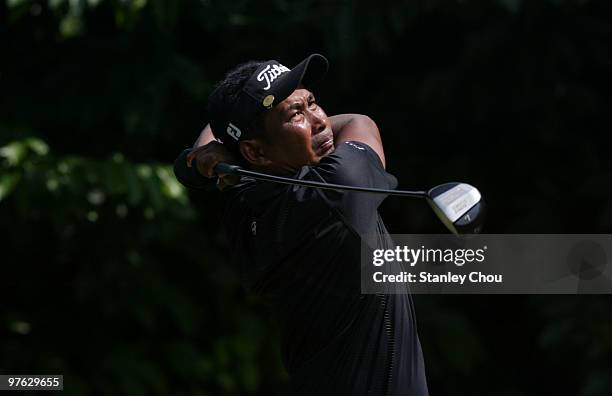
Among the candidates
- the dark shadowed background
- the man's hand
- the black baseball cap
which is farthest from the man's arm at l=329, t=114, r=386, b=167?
the dark shadowed background

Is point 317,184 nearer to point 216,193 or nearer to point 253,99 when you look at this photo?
point 253,99

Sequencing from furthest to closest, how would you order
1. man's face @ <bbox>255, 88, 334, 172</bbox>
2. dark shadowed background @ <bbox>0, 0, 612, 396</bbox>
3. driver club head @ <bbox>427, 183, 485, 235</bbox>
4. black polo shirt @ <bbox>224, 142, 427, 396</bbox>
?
dark shadowed background @ <bbox>0, 0, 612, 396</bbox> < man's face @ <bbox>255, 88, 334, 172</bbox> < black polo shirt @ <bbox>224, 142, 427, 396</bbox> < driver club head @ <bbox>427, 183, 485, 235</bbox>

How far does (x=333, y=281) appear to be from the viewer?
2.56 meters

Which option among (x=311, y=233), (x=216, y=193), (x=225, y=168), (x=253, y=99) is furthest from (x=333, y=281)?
(x=216, y=193)

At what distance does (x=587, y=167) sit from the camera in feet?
20.6

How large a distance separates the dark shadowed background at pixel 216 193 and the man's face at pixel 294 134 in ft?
7.64

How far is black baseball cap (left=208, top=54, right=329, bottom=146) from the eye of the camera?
102 inches

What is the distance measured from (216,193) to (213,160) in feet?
12.0

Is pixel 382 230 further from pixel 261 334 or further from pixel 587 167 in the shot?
pixel 587 167

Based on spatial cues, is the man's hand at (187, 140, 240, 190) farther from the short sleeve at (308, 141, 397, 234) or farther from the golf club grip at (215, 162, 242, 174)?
the short sleeve at (308, 141, 397, 234)

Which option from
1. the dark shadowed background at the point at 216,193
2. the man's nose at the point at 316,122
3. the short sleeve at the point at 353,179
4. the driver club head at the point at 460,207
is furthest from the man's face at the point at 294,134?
the dark shadowed background at the point at 216,193

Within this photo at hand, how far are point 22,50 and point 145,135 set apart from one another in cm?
92

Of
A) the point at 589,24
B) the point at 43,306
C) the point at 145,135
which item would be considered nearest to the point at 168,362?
the point at 43,306

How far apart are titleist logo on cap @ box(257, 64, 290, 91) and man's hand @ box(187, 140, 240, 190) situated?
0.67 feet
